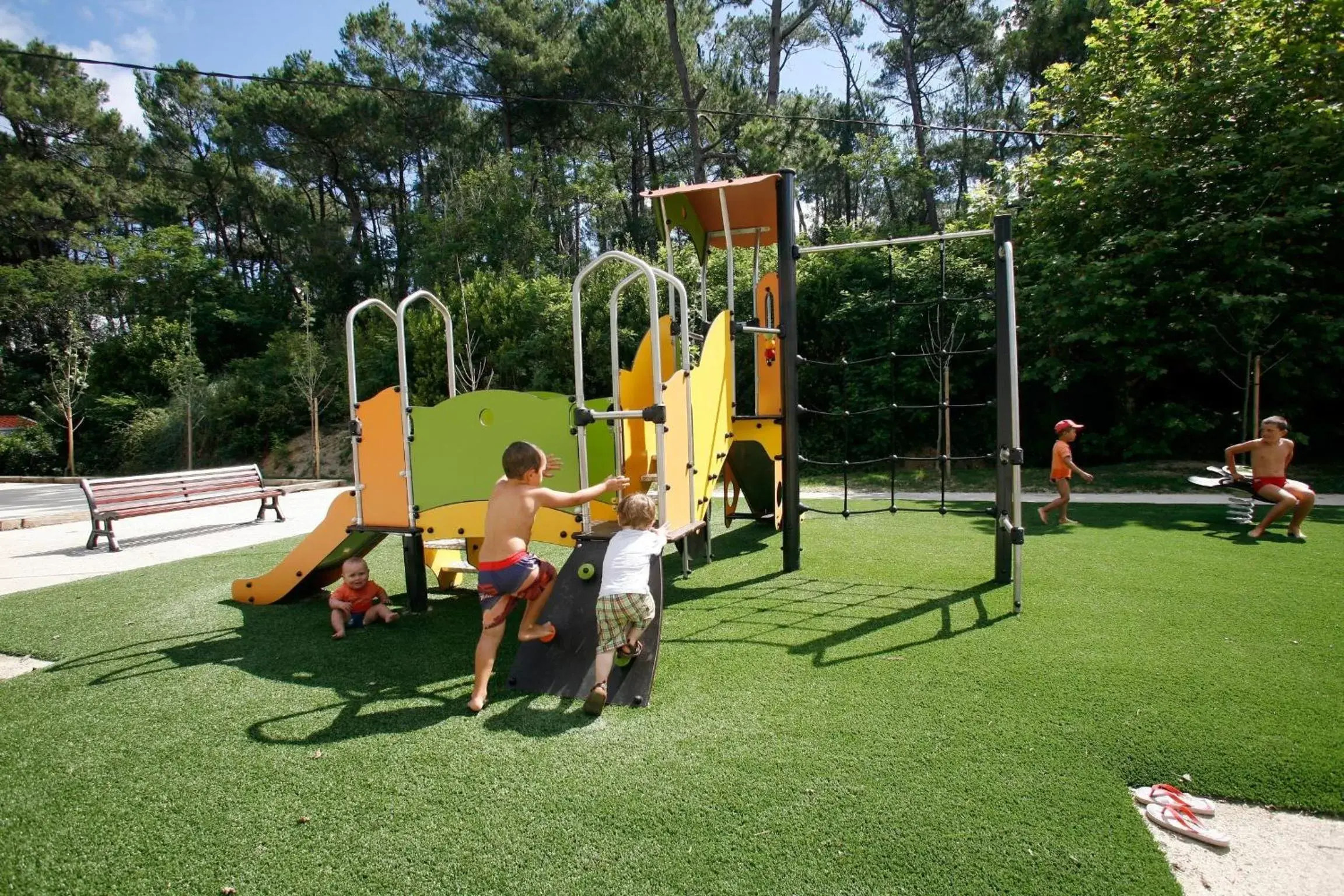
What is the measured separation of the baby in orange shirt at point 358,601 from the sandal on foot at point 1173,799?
14.1 ft

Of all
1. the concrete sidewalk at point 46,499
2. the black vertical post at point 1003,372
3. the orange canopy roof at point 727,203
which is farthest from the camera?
the concrete sidewalk at point 46,499

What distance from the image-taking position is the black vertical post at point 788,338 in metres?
5.74

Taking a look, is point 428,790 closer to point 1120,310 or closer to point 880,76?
point 1120,310

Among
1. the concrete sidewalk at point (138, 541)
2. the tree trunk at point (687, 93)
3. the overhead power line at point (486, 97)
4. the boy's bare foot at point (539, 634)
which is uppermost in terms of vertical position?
the tree trunk at point (687, 93)

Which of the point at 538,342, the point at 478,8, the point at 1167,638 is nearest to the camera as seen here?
the point at 1167,638

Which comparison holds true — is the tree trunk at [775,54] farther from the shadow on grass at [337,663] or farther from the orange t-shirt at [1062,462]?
the shadow on grass at [337,663]

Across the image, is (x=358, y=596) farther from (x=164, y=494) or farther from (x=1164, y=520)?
(x=1164, y=520)

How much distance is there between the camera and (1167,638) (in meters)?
4.12

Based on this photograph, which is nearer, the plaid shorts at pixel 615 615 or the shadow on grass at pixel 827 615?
the plaid shorts at pixel 615 615

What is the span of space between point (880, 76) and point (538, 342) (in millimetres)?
21874

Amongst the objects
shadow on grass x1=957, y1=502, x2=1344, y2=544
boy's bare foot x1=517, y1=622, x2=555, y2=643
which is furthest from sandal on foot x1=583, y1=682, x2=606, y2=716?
shadow on grass x1=957, y1=502, x2=1344, y2=544

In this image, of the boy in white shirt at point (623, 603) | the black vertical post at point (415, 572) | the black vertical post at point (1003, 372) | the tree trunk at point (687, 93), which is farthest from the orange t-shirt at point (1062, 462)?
the tree trunk at point (687, 93)

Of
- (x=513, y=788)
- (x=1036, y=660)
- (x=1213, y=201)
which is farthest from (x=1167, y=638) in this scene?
(x=1213, y=201)

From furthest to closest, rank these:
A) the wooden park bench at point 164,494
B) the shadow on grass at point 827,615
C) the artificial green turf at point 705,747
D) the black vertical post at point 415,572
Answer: the wooden park bench at point 164,494 < the black vertical post at point 415,572 < the shadow on grass at point 827,615 < the artificial green turf at point 705,747
